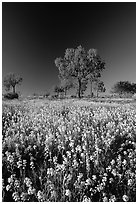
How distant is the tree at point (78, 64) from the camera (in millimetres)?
47438

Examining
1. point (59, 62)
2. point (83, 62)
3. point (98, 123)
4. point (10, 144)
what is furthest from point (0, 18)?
point (59, 62)

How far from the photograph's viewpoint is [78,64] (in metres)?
47.8

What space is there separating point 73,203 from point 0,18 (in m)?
4.11

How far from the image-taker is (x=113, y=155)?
18.0 ft

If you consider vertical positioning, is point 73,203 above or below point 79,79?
below

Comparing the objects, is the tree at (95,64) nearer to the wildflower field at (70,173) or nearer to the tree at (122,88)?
the wildflower field at (70,173)

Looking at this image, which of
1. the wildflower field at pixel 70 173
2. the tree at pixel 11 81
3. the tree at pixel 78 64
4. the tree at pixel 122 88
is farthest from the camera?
the tree at pixel 122 88

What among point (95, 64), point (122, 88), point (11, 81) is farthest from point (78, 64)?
point (122, 88)

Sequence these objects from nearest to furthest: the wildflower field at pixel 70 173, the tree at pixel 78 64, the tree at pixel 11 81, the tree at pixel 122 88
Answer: the wildflower field at pixel 70 173
the tree at pixel 78 64
the tree at pixel 11 81
the tree at pixel 122 88

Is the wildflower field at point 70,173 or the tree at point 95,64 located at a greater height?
the tree at point 95,64

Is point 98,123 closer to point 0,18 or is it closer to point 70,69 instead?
point 0,18

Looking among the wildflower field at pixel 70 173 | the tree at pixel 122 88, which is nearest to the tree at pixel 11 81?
the tree at pixel 122 88

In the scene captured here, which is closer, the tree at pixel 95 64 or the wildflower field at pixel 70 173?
the wildflower field at pixel 70 173

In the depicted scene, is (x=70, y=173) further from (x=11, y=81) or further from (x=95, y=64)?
(x=11, y=81)
